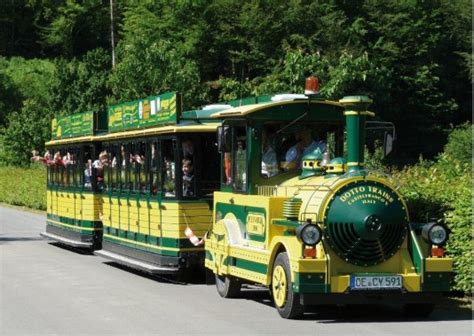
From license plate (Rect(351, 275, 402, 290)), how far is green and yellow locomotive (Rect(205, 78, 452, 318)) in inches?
0.4

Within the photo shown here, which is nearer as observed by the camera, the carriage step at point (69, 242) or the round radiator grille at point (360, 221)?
the round radiator grille at point (360, 221)

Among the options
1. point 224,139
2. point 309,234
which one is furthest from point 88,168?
point 309,234

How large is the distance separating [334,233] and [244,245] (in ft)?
6.02

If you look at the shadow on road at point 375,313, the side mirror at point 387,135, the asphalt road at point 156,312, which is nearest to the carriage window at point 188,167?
the asphalt road at point 156,312

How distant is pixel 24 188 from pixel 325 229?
35618 mm

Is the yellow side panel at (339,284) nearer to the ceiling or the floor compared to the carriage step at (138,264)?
nearer to the ceiling

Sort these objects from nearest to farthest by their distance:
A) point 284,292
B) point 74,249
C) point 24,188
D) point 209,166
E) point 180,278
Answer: point 284,292 → point 209,166 → point 180,278 → point 74,249 → point 24,188

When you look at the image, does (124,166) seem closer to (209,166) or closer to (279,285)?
(209,166)

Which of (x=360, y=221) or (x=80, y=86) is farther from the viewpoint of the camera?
(x=80, y=86)

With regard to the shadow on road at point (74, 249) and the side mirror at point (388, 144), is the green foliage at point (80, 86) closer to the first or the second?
the shadow on road at point (74, 249)

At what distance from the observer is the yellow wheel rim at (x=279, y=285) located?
482 inches

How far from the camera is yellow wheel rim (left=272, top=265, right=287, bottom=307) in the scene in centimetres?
1225

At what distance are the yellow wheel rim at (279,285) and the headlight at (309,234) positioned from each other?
0.64 m

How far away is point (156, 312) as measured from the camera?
13000mm
